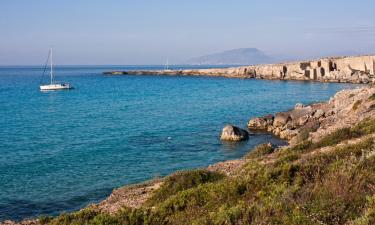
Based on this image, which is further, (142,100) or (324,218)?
(142,100)

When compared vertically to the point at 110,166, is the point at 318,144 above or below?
above

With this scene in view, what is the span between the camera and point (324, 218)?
27.3ft

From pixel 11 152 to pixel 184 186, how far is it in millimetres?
21059

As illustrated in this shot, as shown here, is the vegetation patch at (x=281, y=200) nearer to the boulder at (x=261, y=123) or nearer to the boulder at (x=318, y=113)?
the boulder at (x=318, y=113)

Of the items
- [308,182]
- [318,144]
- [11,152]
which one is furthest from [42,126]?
[308,182]

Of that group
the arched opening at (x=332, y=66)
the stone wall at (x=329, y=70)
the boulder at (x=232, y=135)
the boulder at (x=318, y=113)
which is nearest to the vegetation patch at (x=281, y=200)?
the boulder at (x=232, y=135)

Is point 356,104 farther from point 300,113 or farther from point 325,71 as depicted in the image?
point 325,71

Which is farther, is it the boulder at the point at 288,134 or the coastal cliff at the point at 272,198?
the boulder at the point at 288,134

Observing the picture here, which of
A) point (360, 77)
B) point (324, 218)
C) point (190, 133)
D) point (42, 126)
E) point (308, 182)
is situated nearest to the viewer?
point (324, 218)

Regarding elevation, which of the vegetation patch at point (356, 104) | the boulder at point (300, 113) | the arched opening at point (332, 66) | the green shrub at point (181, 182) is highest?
the arched opening at point (332, 66)

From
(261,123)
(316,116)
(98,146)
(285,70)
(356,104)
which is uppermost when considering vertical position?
(285,70)

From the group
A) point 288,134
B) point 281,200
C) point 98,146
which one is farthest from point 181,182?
point 288,134

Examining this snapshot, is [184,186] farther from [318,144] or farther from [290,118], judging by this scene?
[290,118]

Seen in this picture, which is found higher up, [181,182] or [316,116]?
[316,116]
